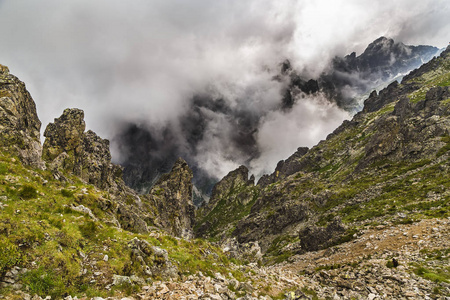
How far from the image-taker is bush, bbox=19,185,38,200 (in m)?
16.4

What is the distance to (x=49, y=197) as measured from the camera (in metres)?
18.2

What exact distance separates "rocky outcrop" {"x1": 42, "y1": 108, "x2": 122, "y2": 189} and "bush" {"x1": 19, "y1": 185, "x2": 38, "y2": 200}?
49973mm

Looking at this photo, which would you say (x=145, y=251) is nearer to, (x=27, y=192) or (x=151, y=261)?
(x=151, y=261)

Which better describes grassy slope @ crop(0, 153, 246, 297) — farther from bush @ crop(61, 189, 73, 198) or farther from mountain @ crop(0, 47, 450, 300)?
bush @ crop(61, 189, 73, 198)

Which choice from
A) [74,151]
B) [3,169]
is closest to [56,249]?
[3,169]

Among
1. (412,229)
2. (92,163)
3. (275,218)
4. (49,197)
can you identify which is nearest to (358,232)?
(412,229)

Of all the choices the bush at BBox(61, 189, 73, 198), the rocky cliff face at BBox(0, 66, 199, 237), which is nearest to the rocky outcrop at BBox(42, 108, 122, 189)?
the rocky cliff face at BBox(0, 66, 199, 237)

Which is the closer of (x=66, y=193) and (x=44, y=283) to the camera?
(x=44, y=283)

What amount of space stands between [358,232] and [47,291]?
1976 inches

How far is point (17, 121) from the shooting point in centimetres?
3700

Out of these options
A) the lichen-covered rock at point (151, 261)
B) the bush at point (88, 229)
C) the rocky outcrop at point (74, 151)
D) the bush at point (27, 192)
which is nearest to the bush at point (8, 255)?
the bush at point (88, 229)

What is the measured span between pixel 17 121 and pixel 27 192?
3074cm

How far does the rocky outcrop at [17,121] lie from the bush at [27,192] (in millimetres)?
14432

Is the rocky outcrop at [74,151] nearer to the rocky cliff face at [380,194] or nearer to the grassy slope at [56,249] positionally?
the grassy slope at [56,249]
